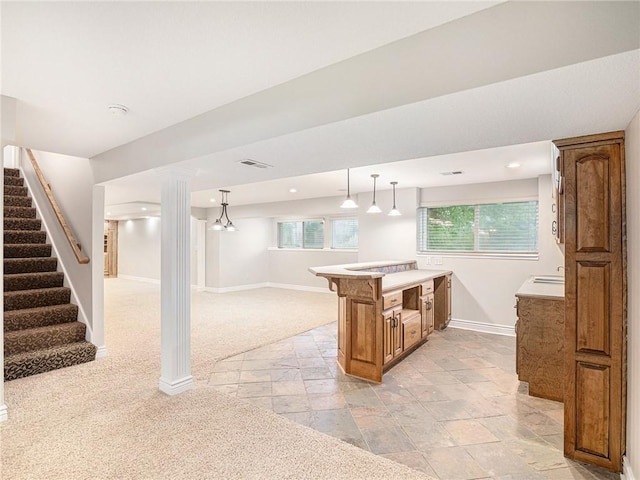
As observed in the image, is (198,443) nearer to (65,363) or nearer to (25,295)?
(65,363)

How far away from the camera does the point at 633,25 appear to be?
117cm

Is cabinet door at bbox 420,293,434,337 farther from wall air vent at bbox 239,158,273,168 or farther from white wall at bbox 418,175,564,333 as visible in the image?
wall air vent at bbox 239,158,273,168

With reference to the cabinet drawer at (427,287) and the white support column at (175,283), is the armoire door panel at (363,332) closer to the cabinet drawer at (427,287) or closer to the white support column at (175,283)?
the cabinet drawer at (427,287)

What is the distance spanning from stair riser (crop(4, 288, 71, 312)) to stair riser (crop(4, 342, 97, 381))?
2.52ft

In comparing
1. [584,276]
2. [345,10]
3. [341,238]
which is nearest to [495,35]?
[345,10]

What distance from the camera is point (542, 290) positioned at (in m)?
3.30

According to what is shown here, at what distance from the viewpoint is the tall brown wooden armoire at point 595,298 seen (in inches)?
77.4

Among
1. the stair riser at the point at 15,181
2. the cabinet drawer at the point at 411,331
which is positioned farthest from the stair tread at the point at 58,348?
the cabinet drawer at the point at 411,331

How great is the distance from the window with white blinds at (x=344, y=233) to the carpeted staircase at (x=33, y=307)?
5755 mm

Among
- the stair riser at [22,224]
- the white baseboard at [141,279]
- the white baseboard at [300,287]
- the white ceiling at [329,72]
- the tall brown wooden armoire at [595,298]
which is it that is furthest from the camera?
the white baseboard at [141,279]

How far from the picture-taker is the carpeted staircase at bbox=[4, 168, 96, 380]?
3.48 metres

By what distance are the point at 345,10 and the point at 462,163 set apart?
3.07 meters

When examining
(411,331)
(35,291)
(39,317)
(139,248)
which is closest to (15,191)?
(35,291)

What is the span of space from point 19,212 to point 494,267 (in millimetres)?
7051
